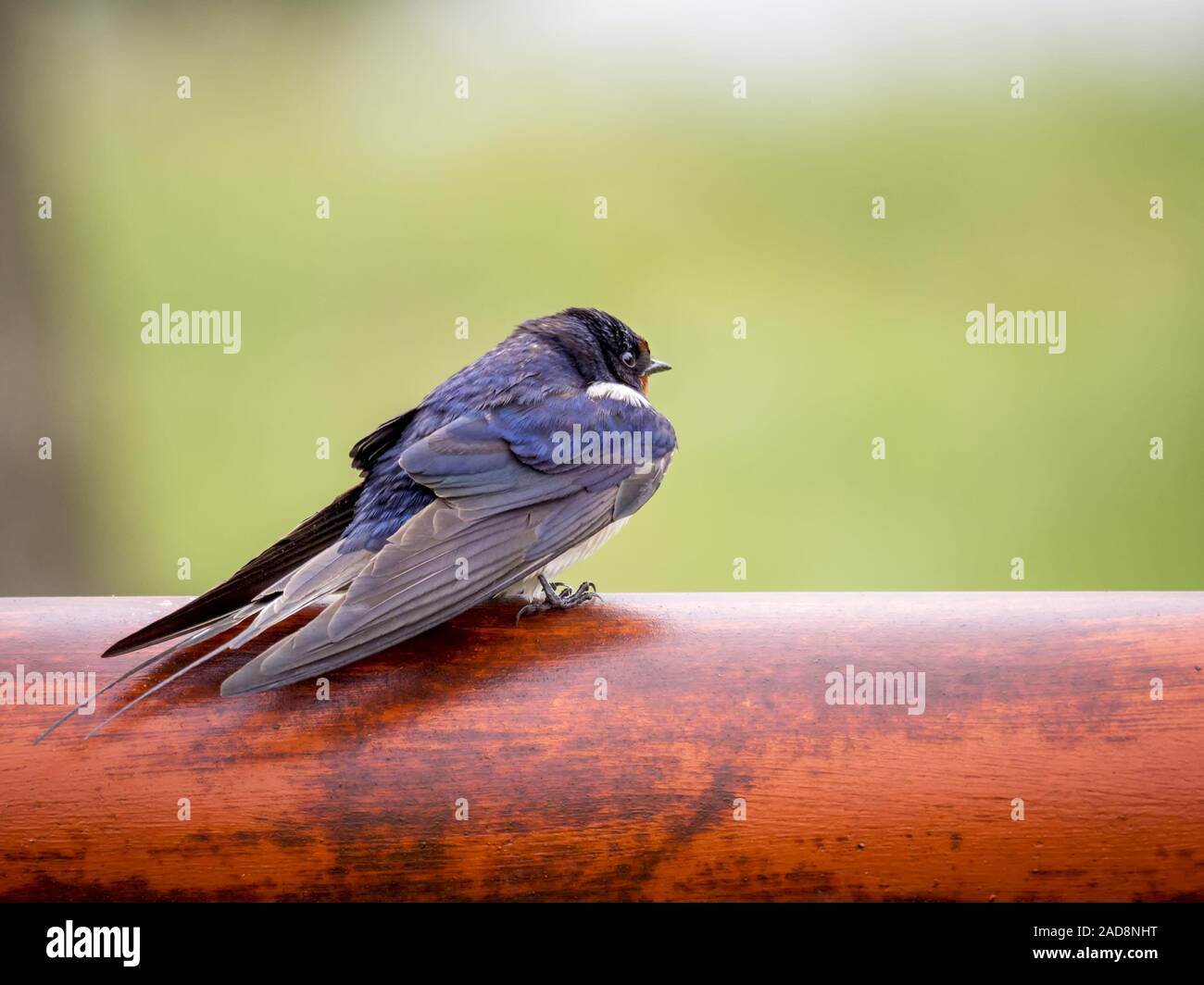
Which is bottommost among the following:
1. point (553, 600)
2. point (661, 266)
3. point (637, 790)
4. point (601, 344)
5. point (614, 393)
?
point (637, 790)

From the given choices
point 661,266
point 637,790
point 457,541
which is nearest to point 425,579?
point 457,541

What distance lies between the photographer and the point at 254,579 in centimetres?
181

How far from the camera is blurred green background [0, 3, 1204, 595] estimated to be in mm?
4387

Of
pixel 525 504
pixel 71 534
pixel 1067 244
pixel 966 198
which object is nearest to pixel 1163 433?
pixel 1067 244

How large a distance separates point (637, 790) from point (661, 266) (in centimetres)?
351

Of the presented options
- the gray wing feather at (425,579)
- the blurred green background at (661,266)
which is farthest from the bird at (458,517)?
the blurred green background at (661,266)

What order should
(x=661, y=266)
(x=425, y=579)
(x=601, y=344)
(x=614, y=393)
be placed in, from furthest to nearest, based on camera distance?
(x=661, y=266) → (x=601, y=344) → (x=614, y=393) → (x=425, y=579)

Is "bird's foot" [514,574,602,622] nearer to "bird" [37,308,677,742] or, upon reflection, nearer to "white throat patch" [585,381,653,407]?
"bird" [37,308,677,742]

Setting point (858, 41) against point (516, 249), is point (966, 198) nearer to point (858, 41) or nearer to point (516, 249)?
point (858, 41)

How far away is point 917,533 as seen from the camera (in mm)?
4598

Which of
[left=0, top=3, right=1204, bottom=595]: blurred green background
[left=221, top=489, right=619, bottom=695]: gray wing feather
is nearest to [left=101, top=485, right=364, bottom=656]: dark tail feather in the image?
[left=221, top=489, right=619, bottom=695]: gray wing feather

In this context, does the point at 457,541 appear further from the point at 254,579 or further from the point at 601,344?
the point at 601,344

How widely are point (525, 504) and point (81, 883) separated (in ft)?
2.96

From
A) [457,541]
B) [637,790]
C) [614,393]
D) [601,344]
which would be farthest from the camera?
[601,344]
